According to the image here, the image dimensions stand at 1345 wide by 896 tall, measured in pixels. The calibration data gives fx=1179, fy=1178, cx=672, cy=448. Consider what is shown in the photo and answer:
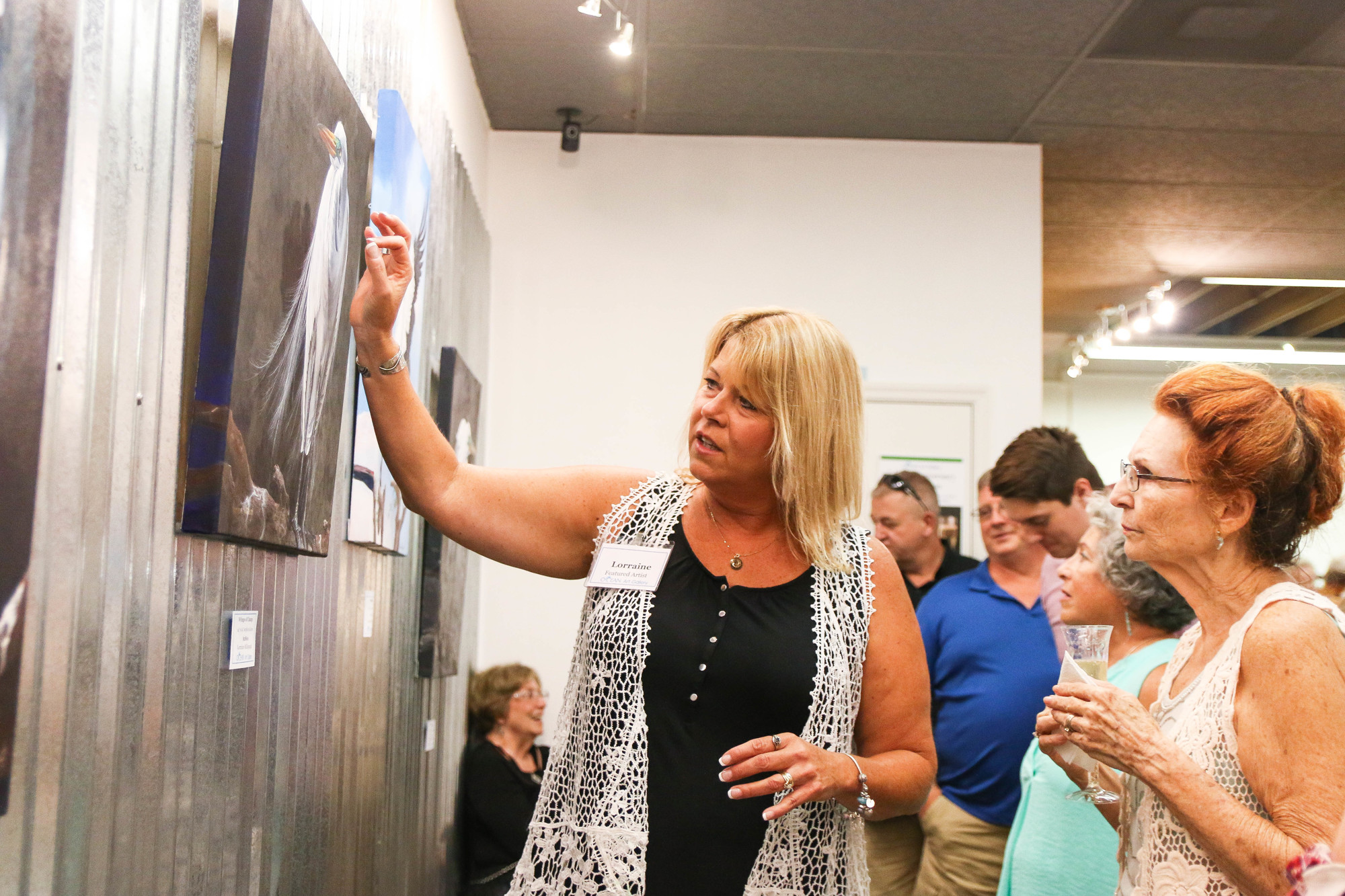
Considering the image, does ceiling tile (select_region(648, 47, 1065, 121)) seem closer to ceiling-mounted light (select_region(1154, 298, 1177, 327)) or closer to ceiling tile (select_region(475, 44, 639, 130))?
ceiling tile (select_region(475, 44, 639, 130))

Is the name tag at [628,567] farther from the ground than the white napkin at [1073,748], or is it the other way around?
the name tag at [628,567]

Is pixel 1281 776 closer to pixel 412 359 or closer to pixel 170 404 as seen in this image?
pixel 170 404

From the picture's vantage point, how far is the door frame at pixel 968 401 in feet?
17.6

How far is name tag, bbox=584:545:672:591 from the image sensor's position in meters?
1.89

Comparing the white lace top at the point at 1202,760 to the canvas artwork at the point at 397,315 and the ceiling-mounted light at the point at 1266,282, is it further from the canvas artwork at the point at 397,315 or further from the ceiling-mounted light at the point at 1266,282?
the ceiling-mounted light at the point at 1266,282

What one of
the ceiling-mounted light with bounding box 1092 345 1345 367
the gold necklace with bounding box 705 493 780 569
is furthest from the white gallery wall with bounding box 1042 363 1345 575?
the gold necklace with bounding box 705 493 780 569

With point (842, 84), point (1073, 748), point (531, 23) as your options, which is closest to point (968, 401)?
point (842, 84)

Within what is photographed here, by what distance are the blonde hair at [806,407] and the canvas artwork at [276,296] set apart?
68cm

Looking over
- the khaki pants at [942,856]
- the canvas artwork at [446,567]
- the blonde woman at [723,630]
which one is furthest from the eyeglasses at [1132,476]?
the canvas artwork at [446,567]

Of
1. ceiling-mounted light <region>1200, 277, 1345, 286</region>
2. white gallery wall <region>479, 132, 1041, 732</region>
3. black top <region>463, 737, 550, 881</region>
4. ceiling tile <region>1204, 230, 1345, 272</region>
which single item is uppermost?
ceiling tile <region>1204, 230, 1345, 272</region>

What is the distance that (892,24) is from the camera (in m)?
4.32

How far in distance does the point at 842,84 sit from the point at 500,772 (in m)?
3.06

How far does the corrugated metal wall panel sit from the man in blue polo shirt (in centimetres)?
187

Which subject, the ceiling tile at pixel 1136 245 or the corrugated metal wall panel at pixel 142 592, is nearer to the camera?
the corrugated metal wall panel at pixel 142 592
